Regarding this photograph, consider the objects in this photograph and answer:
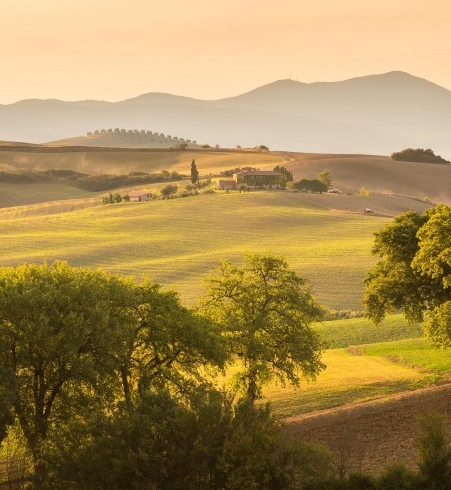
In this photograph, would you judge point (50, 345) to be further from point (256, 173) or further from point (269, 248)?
point (256, 173)

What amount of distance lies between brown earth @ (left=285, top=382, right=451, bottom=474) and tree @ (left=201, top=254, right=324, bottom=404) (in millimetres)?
3101

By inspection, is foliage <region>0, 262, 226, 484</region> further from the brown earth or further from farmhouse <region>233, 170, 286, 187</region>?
farmhouse <region>233, 170, 286, 187</region>

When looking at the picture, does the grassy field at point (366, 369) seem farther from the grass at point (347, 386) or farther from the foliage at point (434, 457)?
the foliage at point (434, 457)

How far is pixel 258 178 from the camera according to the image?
183m

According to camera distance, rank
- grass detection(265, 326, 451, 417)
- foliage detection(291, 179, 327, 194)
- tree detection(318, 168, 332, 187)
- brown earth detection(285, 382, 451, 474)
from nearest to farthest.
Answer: brown earth detection(285, 382, 451, 474) → grass detection(265, 326, 451, 417) → foliage detection(291, 179, 327, 194) → tree detection(318, 168, 332, 187)

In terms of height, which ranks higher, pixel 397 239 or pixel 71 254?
pixel 397 239

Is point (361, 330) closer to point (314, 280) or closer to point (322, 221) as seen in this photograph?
point (314, 280)

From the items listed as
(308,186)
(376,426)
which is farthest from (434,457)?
(308,186)

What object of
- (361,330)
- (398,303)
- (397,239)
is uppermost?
(397,239)

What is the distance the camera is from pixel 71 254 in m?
117

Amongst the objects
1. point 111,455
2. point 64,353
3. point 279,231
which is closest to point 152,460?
point 111,455

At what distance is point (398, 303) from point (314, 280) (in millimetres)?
38507

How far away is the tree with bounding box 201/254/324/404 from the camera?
4797 centimetres

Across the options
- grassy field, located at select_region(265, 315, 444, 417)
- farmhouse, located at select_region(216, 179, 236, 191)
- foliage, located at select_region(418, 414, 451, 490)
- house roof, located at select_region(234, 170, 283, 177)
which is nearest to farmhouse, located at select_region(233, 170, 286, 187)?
house roof, located at select_region(234, 170, 283, 177)
